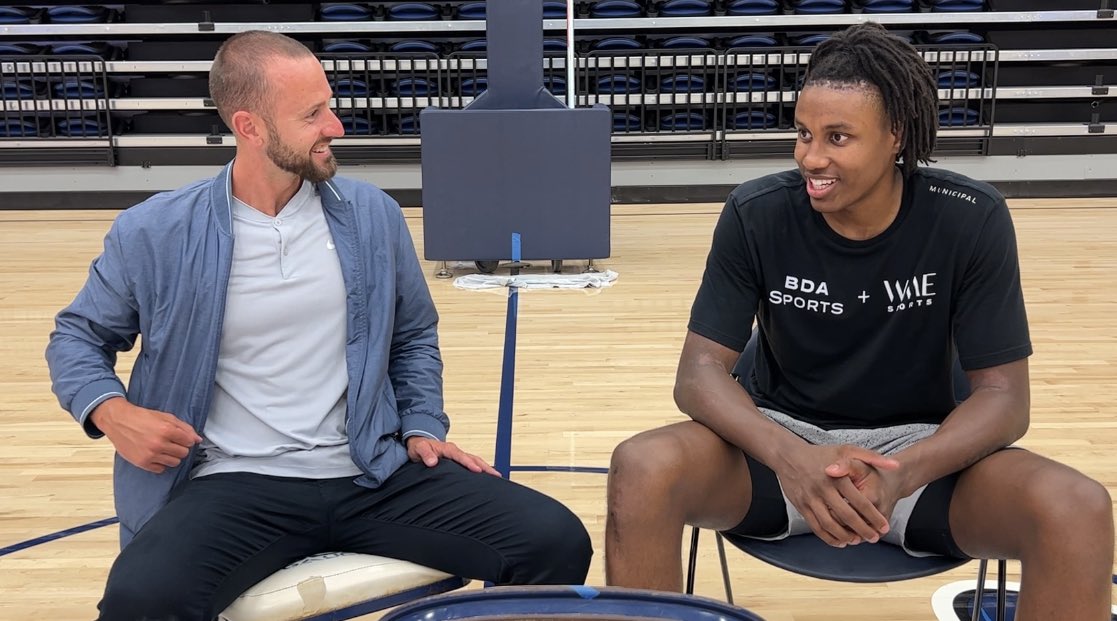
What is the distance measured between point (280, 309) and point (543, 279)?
4.02m

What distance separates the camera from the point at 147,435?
1.67 metres

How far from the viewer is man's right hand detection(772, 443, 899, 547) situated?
161 centimetres

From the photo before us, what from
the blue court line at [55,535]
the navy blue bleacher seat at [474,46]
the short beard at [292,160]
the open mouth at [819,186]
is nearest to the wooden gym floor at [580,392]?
Result: the blue court line at [55,535]

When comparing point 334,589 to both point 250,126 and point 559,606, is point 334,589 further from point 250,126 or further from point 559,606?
point 250,126

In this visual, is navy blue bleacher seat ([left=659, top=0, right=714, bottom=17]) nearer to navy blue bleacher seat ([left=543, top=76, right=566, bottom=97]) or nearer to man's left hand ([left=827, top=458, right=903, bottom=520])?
navy blue bleacher seat ([left=543, top=76, right=566, bottom=97])

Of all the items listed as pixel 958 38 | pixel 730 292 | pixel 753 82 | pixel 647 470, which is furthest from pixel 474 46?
pixel 647 470

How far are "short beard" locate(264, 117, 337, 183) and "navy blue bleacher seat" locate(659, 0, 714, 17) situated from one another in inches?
313

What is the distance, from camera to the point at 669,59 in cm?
921

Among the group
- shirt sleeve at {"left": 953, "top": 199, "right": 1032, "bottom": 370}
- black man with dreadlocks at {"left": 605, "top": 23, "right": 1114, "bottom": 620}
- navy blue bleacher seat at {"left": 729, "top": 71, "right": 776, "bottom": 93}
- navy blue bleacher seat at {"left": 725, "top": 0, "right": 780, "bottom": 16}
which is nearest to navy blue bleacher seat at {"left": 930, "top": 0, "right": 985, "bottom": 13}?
navy blue bleacher seat at {"left": 725, "top": 0, "right": 780, "bottom": 16}

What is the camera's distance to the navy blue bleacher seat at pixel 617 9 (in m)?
9.46

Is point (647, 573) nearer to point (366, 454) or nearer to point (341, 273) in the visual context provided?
point (366, 454)

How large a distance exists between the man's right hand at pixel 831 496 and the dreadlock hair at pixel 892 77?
51 centimetres

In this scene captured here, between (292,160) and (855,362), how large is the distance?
0.99 m

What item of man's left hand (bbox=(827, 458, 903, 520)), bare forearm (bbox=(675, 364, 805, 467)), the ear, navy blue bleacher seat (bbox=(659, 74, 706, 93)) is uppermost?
the ear
